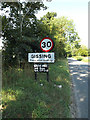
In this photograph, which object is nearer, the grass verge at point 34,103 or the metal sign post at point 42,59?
the grass verge at point 34,103

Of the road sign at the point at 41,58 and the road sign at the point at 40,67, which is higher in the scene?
the road sign at the point at 41,58

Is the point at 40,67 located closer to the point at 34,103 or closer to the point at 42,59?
the point at 42,59

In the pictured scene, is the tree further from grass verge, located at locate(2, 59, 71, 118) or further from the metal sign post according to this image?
grass verge, located at locate(2, 59, 71, 118)

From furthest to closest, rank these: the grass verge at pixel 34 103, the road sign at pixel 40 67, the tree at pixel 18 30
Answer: the tree at pixel 18 30
the road sign at pixel 40 67
the grass verge at pixel 34 103

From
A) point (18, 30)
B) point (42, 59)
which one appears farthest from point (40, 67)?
point (18, 30)

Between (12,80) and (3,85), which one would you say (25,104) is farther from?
(12,80)

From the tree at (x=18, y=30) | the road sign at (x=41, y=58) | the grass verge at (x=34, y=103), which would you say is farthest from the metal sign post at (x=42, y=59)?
the tree at (x=18, y=30)

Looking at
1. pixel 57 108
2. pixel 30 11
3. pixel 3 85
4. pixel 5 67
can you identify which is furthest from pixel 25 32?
pixel 57 108

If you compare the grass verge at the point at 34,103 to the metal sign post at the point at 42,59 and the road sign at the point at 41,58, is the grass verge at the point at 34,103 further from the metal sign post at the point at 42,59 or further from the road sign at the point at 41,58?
the road sign at the point at 41,58

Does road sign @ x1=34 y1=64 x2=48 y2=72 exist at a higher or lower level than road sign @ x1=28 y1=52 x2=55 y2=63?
lower

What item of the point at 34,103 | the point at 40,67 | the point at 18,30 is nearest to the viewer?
the point at 34,103

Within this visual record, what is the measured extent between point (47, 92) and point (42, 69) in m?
1.57

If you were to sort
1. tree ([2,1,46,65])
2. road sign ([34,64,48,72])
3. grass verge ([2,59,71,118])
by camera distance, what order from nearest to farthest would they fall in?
grass verge ([2,59,71,118]), road sign ([34,64,48,72]), tree ([2,1,46,65])

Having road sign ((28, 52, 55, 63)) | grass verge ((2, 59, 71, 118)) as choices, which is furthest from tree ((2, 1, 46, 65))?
grass verge ((2, 59, 71, 118))
